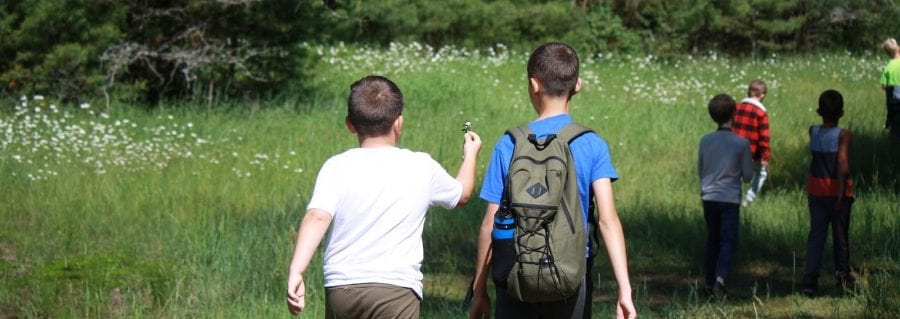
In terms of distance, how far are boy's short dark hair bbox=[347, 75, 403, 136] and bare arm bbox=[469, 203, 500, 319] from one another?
460 mm

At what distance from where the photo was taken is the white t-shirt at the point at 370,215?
417 centimetres

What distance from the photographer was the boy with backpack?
3947 millimetres

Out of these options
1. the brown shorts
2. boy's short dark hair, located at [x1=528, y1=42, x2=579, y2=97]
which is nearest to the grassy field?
the brown shorts

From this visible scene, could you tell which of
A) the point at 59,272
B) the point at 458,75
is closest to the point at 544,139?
the point at 59,272

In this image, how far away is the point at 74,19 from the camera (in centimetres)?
1572

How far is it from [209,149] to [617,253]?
968 cm

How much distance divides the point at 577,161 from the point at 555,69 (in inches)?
12.8

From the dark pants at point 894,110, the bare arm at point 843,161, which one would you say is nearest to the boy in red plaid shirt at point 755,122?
the bare arm at point 843,161

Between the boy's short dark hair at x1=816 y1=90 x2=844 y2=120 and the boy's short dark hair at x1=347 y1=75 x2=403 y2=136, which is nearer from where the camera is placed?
the boy's short dark hair at x1=347 y1=75 x2=403 y2=136

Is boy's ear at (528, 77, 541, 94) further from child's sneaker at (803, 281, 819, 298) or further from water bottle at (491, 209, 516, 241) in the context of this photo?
child's sneaker at (803, 281, 819, 298)

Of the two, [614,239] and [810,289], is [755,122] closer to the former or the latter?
[810,289]

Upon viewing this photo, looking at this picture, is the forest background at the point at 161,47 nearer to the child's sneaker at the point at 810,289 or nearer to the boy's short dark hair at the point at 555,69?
the child's sneaker at the point at 810,289

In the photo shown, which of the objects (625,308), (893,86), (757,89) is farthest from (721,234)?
(893,86)

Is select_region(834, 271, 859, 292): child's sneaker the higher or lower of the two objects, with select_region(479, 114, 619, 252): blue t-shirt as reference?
lower
